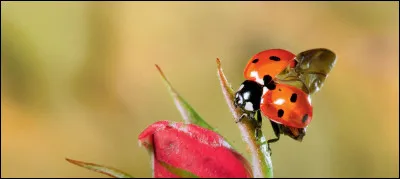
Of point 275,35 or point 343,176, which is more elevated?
point 275,35

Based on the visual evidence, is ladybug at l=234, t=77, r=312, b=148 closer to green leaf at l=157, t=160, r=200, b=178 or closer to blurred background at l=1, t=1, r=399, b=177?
green leaf at l=157, t=160, r=200, b=178

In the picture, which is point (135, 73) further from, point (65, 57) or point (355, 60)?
point (355, 60)

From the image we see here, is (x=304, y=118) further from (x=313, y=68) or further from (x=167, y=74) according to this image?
(x=167, y=74)

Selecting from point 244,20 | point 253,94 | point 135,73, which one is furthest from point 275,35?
point 253,94

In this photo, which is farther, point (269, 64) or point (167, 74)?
point (167, 74)

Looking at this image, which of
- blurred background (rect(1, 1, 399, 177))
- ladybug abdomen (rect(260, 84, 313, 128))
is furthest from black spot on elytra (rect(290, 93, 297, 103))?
blurred background (rect(1, 1, 399, 177))

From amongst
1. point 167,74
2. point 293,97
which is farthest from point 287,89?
point 167,74

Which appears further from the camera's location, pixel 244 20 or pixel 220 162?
pixel 244 20
